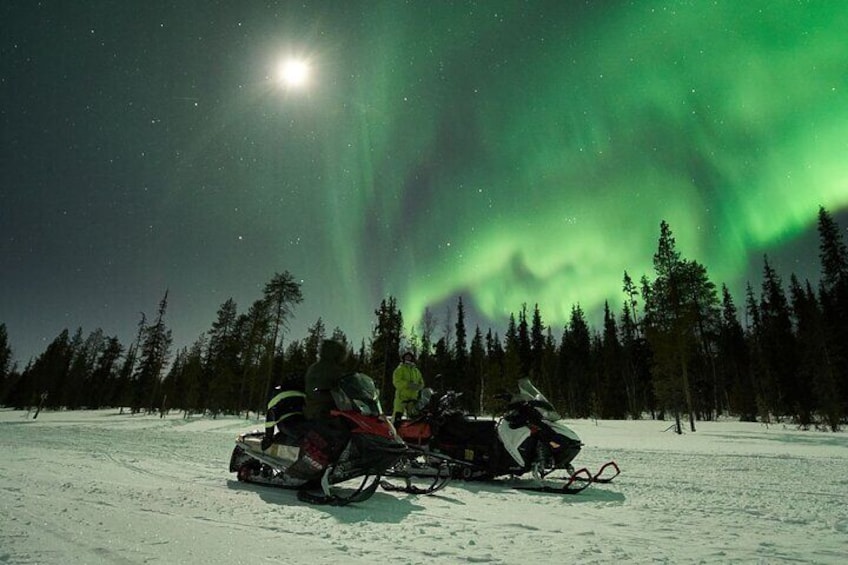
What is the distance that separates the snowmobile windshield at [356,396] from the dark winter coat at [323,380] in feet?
0.46

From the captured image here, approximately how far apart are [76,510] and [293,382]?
8.79 feet

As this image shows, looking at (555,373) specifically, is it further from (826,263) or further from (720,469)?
(720,469)

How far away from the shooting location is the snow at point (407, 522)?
9.45 ft

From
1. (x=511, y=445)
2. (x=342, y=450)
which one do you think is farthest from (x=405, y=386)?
(x=342, y=450)

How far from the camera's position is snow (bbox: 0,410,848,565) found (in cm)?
288

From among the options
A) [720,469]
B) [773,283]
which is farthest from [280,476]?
[773,283]

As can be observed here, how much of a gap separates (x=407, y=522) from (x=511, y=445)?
3246mm

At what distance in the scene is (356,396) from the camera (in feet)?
17.3

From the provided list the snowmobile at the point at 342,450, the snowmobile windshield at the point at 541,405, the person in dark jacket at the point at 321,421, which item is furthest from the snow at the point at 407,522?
the snowmobile windshield at the point at 541,405

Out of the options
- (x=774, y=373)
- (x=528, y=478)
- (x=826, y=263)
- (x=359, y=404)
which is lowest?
(x=528, y=478)

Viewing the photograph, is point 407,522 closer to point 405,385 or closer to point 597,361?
point 405,385

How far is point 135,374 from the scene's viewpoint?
194 feet

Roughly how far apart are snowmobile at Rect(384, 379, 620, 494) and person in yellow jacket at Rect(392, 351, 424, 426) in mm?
1310

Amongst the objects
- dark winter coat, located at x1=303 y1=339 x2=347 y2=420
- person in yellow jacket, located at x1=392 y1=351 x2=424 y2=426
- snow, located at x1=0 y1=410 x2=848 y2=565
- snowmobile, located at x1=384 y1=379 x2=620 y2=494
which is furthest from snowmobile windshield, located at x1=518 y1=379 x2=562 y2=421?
dark winter coat, located at x1=303 y1=339 x2=347 y2=420
